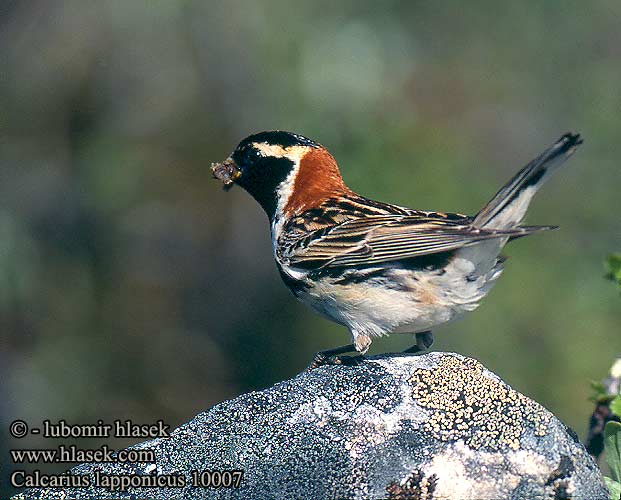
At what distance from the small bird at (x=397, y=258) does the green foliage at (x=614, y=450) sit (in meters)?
1.04

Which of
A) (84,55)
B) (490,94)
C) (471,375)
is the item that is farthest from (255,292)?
(471,375)

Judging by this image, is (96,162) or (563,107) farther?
(563,107)

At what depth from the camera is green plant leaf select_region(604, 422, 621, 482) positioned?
4082 millimetres

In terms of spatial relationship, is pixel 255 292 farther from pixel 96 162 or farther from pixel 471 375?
pixel 471 375

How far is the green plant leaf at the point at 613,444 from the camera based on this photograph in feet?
13.4

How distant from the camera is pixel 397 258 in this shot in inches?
212

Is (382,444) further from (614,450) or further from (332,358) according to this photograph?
(332,358)

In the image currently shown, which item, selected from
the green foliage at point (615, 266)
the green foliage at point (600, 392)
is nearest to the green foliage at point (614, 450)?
the green foliage at point (600, 392)

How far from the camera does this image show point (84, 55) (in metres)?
10.5

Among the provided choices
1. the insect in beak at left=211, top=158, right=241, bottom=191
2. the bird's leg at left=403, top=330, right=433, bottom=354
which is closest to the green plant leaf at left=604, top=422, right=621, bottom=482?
the bird's leg at left=403, top=330, right=433, bottom=354

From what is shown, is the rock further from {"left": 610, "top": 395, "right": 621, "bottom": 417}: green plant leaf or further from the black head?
the black head

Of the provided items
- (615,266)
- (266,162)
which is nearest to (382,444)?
(615,266)

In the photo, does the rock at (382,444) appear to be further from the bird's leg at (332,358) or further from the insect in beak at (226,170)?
the insect in beak at (226,170)

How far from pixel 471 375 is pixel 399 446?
58 cm
